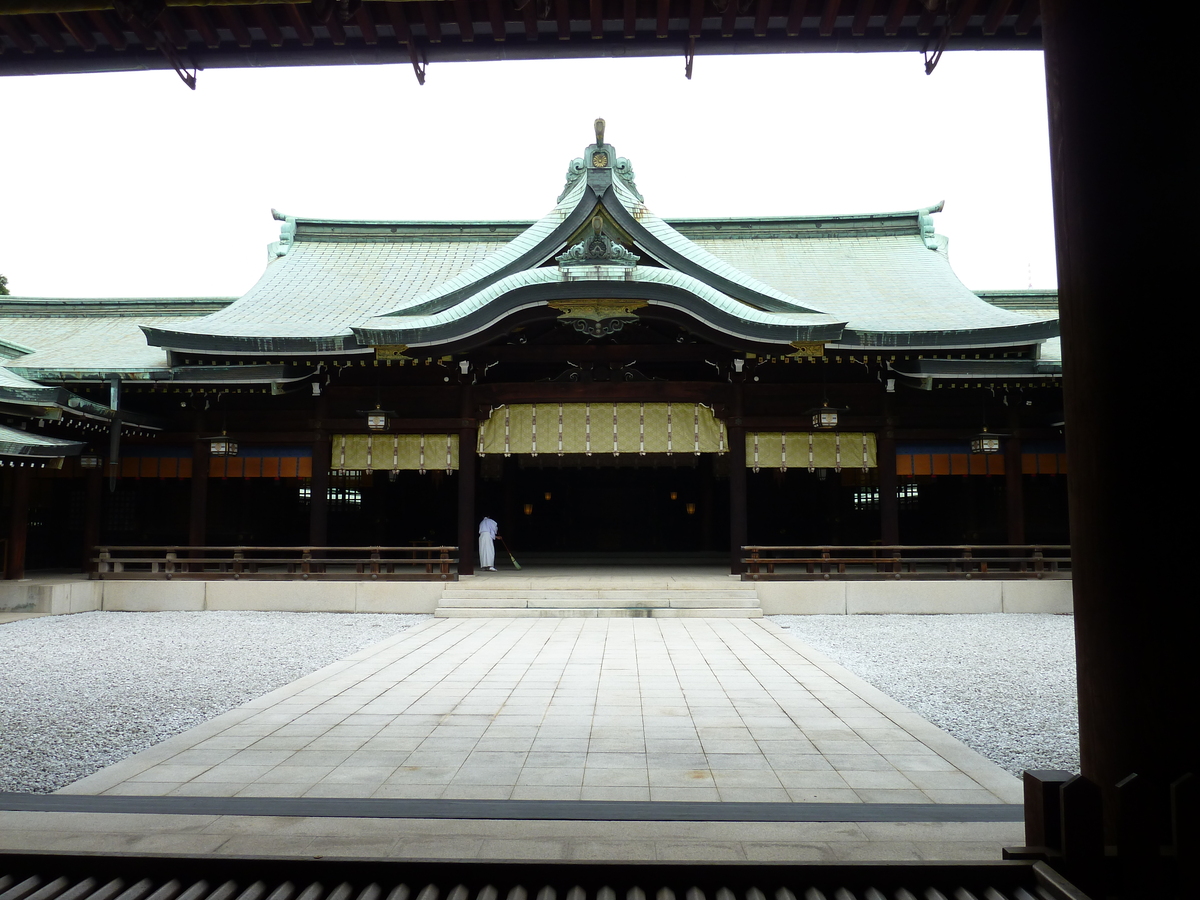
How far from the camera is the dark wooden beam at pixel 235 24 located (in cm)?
429

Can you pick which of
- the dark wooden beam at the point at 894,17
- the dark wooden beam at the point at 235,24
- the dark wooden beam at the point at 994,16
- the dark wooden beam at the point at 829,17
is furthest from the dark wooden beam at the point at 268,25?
the dark wooden beam at the point at 994,16

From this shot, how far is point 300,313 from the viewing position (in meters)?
16.4

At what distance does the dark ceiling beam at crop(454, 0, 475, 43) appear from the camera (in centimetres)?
423

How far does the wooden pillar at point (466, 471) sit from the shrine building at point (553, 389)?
4cm

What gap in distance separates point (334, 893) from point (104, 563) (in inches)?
567

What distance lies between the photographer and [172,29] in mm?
4379

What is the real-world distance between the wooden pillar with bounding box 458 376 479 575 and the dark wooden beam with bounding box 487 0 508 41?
1041 centimetres

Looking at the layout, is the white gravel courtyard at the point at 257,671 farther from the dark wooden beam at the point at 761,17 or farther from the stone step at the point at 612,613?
the dark wooden beam at the point at 761,17

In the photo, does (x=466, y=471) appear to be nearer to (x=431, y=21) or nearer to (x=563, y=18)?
(x=431, y=21)

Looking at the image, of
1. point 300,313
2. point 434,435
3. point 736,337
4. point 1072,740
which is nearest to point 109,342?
point 300,313

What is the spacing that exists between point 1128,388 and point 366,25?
4.31 m

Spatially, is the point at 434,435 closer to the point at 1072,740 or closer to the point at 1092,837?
the point at 1072,740

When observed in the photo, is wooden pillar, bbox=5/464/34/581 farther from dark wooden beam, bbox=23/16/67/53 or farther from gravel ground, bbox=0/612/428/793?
dark wooden beam, bbox=23/16/67/53

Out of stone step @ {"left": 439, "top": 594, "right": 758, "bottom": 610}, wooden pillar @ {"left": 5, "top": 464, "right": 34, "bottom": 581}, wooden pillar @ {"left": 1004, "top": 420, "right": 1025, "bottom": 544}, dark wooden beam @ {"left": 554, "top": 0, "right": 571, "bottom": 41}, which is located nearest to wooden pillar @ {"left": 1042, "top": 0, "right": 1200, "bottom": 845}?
dark wooden beam @ {"left": 554, "top": 0, "right": 571, "bottom": 41}
